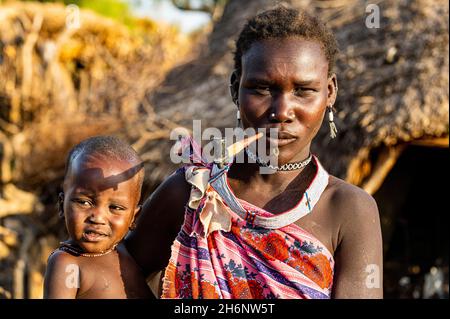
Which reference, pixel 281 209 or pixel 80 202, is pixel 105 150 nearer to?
pixel 80 202

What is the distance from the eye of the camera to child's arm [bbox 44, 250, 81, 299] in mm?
1970

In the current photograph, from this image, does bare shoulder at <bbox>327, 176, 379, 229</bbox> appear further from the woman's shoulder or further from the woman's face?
the woman's face

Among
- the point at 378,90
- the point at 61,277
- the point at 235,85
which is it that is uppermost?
the point at 235,85

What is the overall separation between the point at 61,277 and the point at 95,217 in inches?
7.5

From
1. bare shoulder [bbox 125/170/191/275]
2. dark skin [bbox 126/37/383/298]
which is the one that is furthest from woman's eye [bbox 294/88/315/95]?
bare shoulder [bbox 125/170/191/275]

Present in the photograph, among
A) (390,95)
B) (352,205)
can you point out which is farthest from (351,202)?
(390,95)

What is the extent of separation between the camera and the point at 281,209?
82.2 inches

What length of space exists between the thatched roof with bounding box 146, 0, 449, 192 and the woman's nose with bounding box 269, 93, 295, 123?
2.50m

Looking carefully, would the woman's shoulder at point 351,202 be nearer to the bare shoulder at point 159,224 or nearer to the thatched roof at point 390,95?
the bare shoulder at point 159,224

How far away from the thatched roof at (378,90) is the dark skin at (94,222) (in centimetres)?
260

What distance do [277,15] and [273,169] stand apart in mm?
454

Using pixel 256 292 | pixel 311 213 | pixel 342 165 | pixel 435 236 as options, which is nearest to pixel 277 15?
pixel 311 213

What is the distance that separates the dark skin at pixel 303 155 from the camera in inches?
77.9
